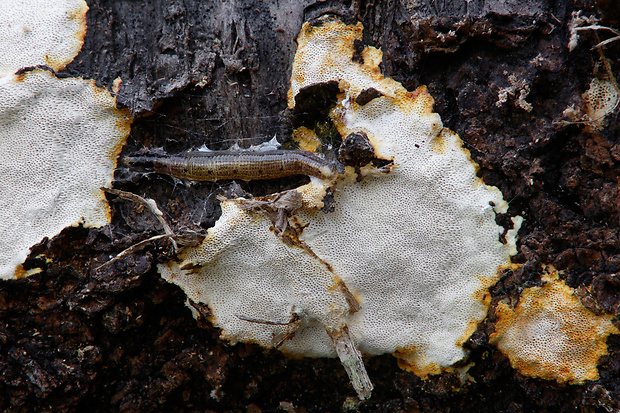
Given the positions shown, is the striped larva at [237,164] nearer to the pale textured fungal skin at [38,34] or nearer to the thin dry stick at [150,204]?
the thin dry stick at [150,204]

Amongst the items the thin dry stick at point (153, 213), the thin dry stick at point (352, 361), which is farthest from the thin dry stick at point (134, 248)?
the thin dry stick at point (352, 361)

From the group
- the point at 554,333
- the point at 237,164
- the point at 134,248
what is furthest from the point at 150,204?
the point at 554,333

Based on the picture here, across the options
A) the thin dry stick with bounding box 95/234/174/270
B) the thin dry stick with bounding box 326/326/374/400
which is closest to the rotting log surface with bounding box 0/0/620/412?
the thin dry stick with bounding box 95/234/174/270

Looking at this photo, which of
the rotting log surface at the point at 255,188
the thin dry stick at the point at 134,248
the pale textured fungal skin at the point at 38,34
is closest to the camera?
the rotting log surface at the point at 255,188

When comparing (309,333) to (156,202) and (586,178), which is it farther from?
(586,178)

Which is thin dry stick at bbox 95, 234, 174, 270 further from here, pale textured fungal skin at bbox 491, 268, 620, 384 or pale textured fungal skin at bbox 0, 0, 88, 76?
pale textured fungal skin at bbox 491, 268, 620, 384

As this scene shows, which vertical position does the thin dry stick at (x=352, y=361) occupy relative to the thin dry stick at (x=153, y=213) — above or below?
below

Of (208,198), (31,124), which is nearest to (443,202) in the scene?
(208,198)
